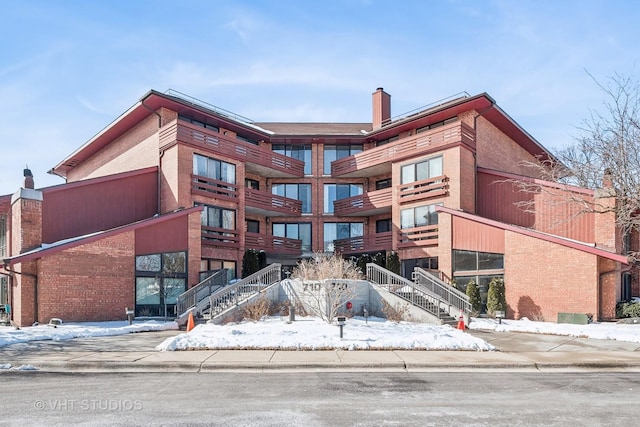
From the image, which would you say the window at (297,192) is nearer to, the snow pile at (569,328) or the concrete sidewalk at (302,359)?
the snow pile at (569,328)

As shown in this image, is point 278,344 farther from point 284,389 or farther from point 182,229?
point 182,229

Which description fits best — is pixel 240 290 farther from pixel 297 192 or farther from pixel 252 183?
pixel 297 192

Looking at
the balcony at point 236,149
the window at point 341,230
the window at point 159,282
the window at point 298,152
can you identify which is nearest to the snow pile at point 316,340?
the window at point 159,282

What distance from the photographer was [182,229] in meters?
22.8

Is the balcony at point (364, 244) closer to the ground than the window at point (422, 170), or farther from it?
closer to the ground

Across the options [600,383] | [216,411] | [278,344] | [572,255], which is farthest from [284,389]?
[572,255]

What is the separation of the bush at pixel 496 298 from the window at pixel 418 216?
584 centimetres

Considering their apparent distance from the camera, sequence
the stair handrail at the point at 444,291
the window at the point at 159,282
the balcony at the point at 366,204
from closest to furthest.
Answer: the stair handrail at the point at 444,291 → the window at the point at 159,282 → the balcony at the point at 366,204

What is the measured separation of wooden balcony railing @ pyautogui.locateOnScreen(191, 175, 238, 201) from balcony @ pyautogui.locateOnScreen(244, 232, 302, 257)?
9.12 feet

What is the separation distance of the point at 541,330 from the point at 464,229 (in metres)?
7.56

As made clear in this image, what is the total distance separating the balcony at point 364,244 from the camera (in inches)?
1176

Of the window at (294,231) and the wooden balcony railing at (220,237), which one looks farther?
the window at (294,231)

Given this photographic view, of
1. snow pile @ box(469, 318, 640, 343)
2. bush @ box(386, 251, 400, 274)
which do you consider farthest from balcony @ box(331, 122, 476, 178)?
snow pile @ box(469, 318, 640, 343)

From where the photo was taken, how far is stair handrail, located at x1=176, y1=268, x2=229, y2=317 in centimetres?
2050
